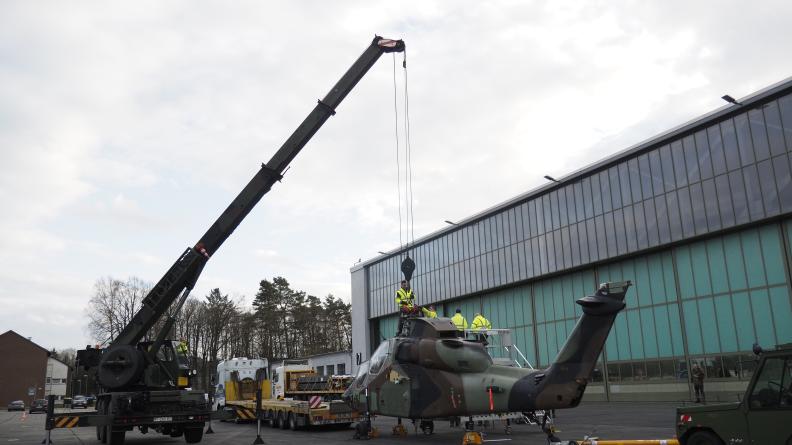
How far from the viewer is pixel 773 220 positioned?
80.2 ft

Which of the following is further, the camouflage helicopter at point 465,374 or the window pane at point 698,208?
the window pane at point 698,208

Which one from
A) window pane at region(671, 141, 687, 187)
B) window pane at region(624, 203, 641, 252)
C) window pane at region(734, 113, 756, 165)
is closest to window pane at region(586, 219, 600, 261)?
window pane at region(624, 203, 641, 252)

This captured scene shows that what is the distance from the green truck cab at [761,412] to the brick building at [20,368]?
87.7 m

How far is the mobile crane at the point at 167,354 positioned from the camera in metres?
14.7

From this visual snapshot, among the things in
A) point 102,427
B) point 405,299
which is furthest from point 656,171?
point 102,427

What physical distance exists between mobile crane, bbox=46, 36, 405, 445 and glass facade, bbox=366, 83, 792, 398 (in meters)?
16.4

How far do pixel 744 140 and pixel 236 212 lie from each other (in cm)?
2115

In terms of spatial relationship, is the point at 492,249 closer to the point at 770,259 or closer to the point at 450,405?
the point at 770,259

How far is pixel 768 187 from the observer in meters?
24.3

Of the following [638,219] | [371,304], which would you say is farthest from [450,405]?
[371,304]

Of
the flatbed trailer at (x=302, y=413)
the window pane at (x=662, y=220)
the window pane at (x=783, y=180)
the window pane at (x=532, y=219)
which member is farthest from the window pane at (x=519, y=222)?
the flatbed trailer at (x=302, y=413)

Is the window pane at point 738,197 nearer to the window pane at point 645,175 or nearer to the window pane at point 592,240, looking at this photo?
the window pane at point 645,175

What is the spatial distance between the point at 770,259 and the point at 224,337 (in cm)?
6484

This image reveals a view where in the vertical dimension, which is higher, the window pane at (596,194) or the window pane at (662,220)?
the window pane at (596,194)
